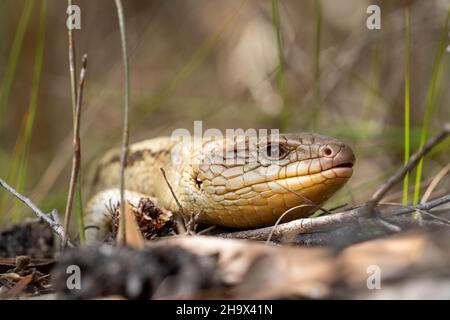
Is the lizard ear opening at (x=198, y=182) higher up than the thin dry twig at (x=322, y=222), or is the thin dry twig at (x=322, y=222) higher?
the lizard ear opening at (x=198, y=182)

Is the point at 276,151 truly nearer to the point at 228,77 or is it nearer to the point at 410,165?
the point at 410,165

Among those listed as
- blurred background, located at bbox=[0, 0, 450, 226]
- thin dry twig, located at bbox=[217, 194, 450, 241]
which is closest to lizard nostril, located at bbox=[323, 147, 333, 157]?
thin dry twig, located at bbox=[217, 194, 450, 241]

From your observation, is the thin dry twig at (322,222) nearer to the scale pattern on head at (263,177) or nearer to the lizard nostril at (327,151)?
the scale pattern on head at (263,177)

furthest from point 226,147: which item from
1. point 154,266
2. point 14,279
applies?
point 154,266

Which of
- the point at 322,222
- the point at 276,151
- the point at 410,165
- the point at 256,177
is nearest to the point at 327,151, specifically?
the point at 276,151

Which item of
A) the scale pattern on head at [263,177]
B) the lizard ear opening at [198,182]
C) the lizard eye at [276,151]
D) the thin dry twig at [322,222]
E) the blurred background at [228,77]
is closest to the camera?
the thin dry twig at [322,222]

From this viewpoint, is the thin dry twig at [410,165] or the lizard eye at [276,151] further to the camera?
the lizard eye at [276,151]

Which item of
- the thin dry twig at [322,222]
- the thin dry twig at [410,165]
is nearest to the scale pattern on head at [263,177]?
the thin dry twig at [322,222]

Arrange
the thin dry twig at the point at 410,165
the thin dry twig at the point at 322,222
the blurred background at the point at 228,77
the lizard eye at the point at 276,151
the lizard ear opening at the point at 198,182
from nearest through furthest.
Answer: the thin dry twig at the point at 410,165 → the thin dry twig at the point at 322,222 → the lizard eye at the point at 276,151 → the lizard ear opening at the point at 198,182 → the blurred background at the point at 228,77
